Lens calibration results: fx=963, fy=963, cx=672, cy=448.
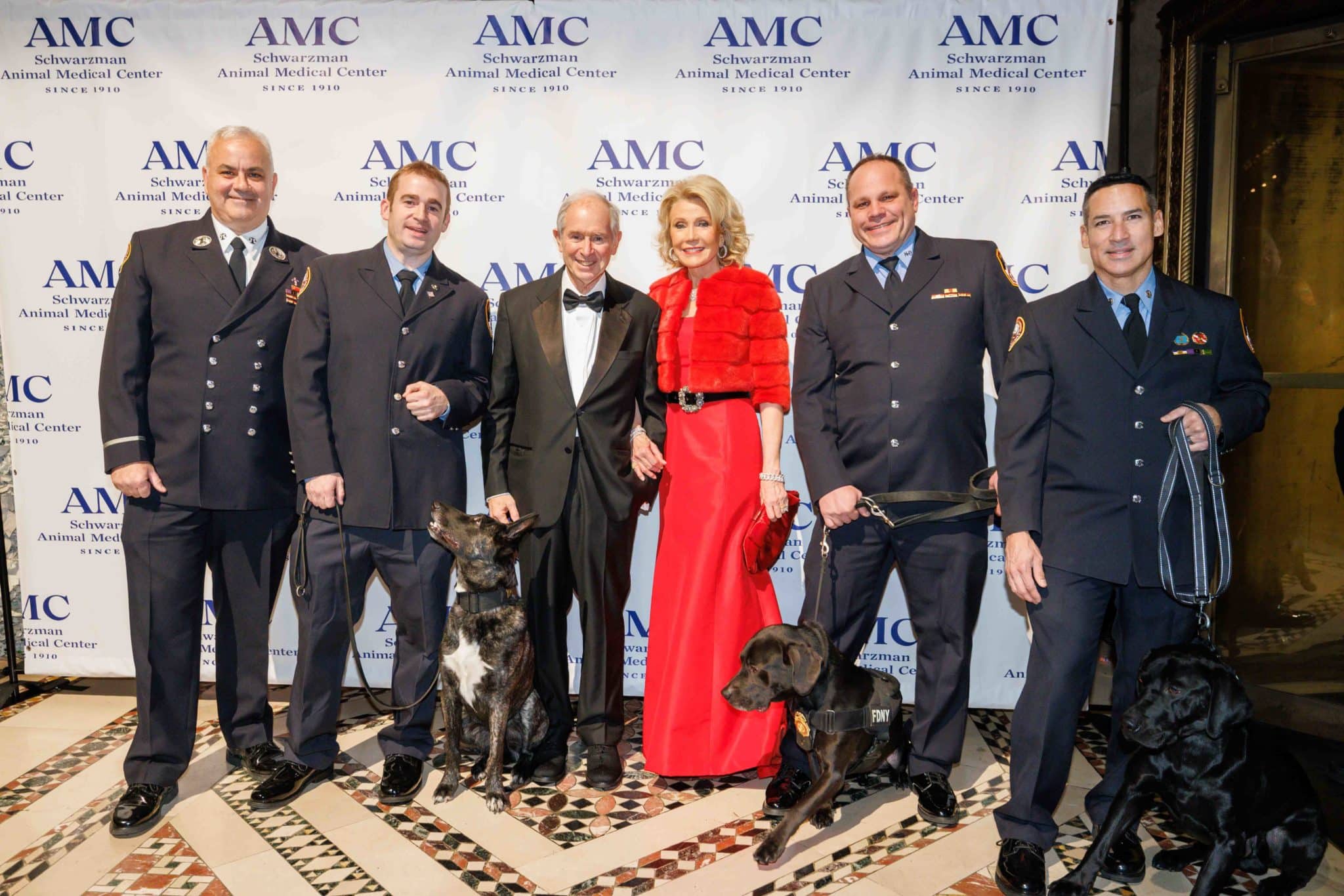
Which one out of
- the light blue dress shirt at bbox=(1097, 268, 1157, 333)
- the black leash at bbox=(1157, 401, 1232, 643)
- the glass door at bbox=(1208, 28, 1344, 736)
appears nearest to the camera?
the black leash at bbox=(1157, 401, 1232, 643)

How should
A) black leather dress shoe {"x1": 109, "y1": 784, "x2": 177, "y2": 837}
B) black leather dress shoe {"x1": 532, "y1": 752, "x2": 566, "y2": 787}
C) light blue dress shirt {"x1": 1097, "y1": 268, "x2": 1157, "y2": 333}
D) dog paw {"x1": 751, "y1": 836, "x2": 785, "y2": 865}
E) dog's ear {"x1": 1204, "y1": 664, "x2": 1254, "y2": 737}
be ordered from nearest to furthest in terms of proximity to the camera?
dog's ear {"x1": 1204, "y1": 664, "x2": 1254, "y2": 737}
light blue dress shirt {"x1": 1097, "y1": 268, "x2": 1157, "y2": 333}
dog paw {"x1": 751, "y1": 836, "x2": 785, "y2": 865}
black leather dress shoe {"x1": 109, "y1": 784, "x2": 177, "y2": 837}
black leather dress shoe {"x1": 532, "y1": 752, "x2": 566, "y2": 787}

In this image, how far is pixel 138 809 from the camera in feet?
10.5

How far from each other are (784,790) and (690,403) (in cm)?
137

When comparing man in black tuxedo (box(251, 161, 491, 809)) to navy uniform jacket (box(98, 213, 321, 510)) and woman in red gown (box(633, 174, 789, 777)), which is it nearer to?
navy uniform jacket (box(98, 213, 321, 510))

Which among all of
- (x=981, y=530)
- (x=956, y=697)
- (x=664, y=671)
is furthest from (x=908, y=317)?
(x=664, y=671)

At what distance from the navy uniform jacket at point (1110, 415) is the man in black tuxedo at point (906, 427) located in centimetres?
36

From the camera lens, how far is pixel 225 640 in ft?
11.5

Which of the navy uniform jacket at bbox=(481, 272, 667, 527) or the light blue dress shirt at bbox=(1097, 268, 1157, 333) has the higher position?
the light blue dress shirt at bbox=(1097, 268, 1157, 333)

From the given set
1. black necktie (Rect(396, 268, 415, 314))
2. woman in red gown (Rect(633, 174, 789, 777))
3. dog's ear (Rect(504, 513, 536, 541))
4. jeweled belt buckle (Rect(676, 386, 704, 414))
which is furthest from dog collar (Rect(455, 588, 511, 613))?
black necktie (Rect(396, 268, 415, 314))

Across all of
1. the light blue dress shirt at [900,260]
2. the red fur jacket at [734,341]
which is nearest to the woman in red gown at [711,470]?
the red fur jacket at [734,341]

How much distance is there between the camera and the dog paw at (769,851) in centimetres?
288

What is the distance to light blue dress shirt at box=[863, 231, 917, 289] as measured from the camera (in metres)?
3.29

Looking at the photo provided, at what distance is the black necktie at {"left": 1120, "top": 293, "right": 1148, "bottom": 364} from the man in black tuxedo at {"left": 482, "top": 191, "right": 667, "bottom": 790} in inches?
61.5

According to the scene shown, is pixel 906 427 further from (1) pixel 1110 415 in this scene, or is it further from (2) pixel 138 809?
(2) pixel 138 809
